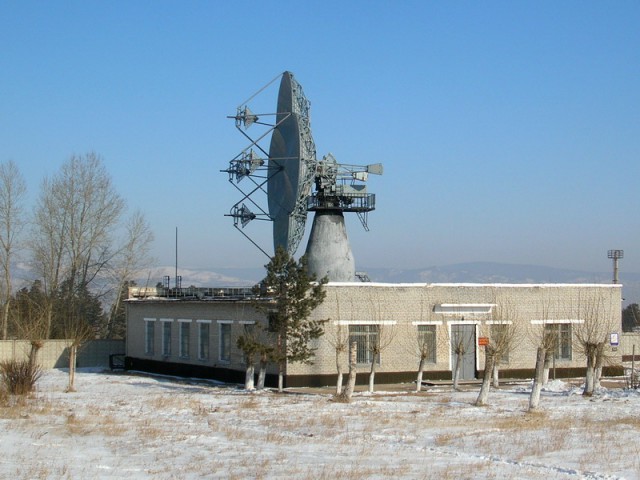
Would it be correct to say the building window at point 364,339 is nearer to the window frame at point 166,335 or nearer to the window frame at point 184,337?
the window frame at point 184,337

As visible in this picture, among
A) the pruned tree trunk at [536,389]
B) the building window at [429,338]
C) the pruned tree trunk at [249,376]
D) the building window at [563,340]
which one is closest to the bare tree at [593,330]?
the building window at [563,340]

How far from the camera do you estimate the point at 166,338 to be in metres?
44.2

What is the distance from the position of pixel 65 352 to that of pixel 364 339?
21814 millimetres

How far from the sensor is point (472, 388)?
35000 millimetres

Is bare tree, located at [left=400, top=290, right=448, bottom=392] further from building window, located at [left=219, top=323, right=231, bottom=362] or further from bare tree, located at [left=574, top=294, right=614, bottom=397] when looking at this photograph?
building window, located at [left=219, top=323, right=231, bottom=362]

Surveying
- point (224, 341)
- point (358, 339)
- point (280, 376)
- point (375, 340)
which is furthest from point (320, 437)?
point (224, 341)

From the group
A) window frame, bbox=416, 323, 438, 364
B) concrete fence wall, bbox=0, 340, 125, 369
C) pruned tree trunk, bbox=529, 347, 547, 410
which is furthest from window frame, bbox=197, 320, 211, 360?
pruned tree trunk, bbox=529, 347, 547, 410

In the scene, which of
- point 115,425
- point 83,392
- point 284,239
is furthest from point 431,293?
point 115,425

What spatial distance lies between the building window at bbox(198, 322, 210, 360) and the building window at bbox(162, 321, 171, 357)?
343 centimetres

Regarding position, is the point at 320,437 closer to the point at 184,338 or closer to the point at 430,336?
the point at 430,336

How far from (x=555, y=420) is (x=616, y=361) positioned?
19.9 meters

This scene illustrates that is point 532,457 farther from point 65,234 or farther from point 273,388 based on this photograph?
point 65,234

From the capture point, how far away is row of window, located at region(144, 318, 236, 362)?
3900 cm

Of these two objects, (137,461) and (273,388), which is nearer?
(137,461)
